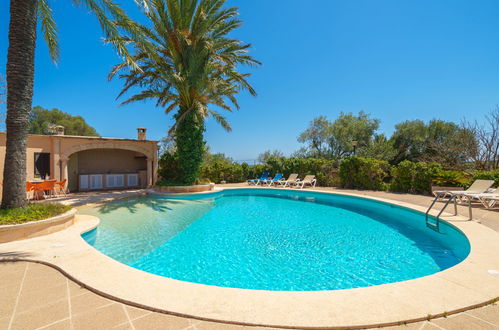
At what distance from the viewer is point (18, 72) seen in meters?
4.73

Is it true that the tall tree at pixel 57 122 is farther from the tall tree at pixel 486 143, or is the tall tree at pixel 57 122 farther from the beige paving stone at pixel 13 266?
the tall tree at pixel 486 143

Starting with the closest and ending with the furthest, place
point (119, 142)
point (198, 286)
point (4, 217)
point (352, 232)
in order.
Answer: point (198, 286) → point (4, 217) → point (352, 232) → point (119, 142)

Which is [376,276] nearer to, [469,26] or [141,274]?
[141,274]

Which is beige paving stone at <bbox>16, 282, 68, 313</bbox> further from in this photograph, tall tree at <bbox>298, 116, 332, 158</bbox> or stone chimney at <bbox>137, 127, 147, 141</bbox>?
tall tree at <bbox>298, 116, 332, 158</bbox>

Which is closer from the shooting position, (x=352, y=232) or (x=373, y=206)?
(x=352, y=232)

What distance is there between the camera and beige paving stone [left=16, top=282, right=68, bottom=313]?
211 cm

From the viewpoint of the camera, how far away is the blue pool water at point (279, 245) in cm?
372

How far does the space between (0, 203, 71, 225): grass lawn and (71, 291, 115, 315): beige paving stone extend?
348 centimetres

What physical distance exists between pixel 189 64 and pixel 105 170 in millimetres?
9031

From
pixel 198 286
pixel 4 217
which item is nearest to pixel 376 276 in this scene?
pixel 198 286

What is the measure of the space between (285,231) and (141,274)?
4.13 meters

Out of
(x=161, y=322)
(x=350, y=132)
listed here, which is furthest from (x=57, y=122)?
(x=161, y=322)

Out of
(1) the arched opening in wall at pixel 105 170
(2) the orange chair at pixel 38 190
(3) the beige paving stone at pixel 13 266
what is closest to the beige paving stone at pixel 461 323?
(3) the beige paving stone at pixel 13 266

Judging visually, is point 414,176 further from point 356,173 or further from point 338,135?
point 338,135
